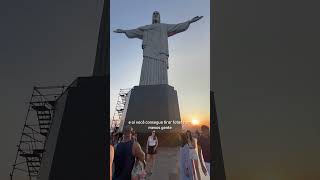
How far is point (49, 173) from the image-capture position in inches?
565

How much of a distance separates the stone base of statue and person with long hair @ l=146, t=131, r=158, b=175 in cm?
13

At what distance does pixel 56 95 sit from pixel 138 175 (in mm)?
6507

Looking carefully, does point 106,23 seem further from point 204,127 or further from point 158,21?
point 204,127

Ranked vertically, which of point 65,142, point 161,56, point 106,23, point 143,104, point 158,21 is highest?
point 106,23

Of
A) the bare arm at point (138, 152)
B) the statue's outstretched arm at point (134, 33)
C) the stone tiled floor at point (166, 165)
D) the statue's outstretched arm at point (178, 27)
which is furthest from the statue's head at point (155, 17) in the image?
the stone tiled floor at point (166, 165)

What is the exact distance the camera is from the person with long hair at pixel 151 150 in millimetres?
12055

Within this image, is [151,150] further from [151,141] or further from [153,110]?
[153,110]

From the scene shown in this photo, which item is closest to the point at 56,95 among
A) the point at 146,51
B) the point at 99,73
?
the point at 99,73

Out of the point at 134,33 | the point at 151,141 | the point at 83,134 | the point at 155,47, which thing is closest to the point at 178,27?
the point at 155,47

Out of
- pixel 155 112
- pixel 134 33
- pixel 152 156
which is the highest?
pixel 134 33

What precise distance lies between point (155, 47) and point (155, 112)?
1904mm

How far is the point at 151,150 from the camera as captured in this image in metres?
12.1

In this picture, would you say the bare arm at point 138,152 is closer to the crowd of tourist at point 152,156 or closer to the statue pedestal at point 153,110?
the crowd of tourist at point 152,156

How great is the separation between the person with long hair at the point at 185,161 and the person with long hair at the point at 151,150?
2.25 feet
